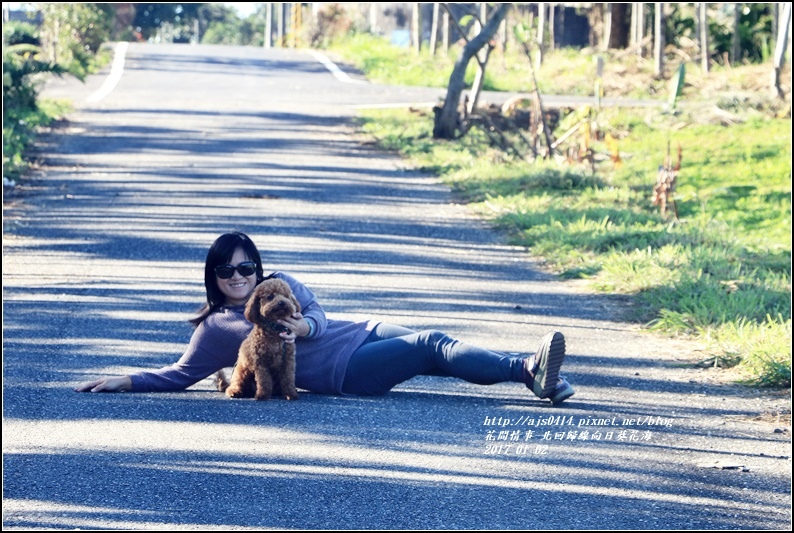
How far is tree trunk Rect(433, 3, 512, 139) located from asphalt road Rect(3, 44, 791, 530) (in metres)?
3.32

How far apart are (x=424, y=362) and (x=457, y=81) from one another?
35.3 ft

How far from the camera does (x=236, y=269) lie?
6051mm

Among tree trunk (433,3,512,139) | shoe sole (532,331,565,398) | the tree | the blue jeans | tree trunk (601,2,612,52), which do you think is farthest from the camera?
tree trunk (601,2,612,52)

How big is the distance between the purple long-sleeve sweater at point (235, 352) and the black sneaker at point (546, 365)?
884mm

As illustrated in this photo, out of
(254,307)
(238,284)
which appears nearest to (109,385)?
(238,284)

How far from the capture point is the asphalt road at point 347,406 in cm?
473

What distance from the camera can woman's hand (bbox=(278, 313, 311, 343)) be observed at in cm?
587

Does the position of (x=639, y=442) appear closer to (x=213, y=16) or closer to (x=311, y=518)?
→ (x=311, y=518)

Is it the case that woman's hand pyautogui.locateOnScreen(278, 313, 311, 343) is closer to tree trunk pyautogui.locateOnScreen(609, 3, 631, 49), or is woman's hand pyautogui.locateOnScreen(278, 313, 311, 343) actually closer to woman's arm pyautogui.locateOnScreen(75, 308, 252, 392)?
woman's arm pyautogui.locateOnScreen(75, 308, 252, 392)

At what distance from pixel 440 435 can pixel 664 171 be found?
7.60 metres

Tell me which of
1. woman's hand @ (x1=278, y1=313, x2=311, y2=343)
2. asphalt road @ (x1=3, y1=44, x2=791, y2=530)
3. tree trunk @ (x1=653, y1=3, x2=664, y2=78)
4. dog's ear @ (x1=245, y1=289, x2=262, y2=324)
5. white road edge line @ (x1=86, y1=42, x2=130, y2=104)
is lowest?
asphalt road @ (x1=3, y1=44, x2=791, y2=530)

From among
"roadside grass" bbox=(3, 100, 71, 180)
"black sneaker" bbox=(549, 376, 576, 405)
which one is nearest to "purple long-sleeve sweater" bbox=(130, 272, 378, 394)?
"black sneaker" bbox=(549, 376, 576, 405)

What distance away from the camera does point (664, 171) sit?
41.4 feet

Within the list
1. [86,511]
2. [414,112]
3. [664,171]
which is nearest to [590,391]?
[86,511]
